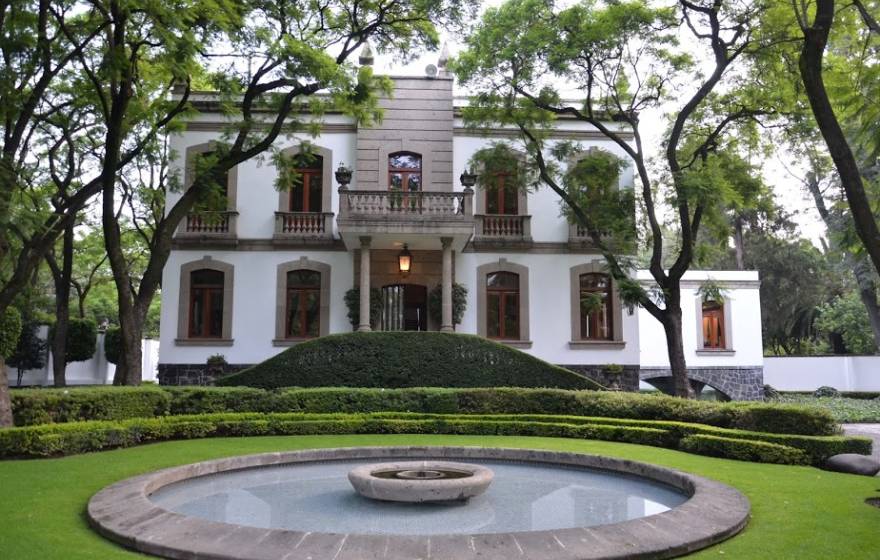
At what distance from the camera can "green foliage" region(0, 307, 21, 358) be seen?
18453mm

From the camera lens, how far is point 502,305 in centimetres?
2069

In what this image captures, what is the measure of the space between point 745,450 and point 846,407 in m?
12.9

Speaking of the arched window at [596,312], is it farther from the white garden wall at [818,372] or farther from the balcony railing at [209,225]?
the white garden wall at [818,372]

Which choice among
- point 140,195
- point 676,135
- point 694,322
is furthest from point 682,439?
point 140,195

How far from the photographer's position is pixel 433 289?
20.2m

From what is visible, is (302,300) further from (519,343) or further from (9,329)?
(9,329)

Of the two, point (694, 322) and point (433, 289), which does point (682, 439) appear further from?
point (694, 322)

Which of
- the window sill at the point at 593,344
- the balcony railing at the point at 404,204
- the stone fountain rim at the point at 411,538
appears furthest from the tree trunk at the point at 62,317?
the window sill at the point at 593,344

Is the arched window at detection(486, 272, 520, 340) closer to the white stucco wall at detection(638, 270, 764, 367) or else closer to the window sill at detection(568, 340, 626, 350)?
the window sill at detection(568, 340, 626, 350)

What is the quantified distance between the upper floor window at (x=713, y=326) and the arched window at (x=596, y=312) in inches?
194

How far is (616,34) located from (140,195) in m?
15.5

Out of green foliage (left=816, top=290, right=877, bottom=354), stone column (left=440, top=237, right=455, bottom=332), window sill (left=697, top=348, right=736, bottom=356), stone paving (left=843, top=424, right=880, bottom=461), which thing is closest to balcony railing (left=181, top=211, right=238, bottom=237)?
stone column (left=440, top=237, right=455, bottom=332)

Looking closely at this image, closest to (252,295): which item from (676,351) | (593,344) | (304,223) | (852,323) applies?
(304,223)

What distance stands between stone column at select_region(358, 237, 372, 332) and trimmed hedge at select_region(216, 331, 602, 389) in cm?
174
